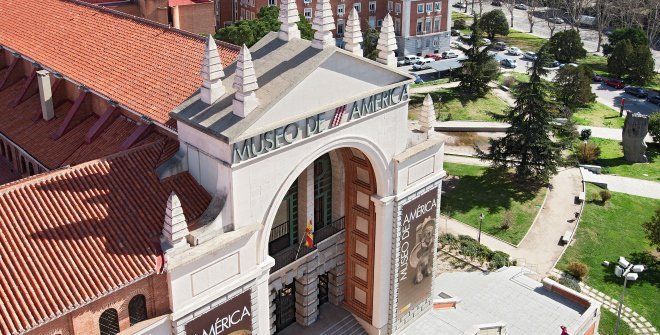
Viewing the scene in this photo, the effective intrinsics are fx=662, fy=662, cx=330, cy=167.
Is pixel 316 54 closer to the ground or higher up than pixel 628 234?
higher up

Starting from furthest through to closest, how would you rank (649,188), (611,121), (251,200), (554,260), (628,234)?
(611,121), (649,188), (628,234), (554,260), (251,200)

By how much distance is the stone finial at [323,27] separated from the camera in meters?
30.7

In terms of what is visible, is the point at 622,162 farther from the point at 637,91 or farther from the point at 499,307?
the point at 499,307

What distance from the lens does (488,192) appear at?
2507 inches

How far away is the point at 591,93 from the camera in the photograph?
8981 centimetres

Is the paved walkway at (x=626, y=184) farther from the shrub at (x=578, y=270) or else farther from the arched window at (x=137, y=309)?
the arched window at (x=137, y=309)

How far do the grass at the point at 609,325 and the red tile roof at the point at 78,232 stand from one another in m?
30.2

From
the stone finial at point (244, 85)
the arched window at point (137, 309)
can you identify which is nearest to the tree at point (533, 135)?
the stone finial at point (244, 85)

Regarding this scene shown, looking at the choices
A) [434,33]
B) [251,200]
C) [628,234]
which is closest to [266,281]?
[251,200]

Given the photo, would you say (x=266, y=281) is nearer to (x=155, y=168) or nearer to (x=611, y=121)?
(x=155, y=168)

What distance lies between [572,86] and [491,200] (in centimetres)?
3213

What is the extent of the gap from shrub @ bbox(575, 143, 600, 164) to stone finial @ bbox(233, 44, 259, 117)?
53282 mm

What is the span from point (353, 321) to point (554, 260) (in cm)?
2130

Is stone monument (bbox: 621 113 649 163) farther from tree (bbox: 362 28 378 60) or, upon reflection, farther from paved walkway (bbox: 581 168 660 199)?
tree (bbox: 362 28 378 60)
